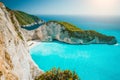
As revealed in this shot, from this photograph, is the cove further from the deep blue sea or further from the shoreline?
the shoreline

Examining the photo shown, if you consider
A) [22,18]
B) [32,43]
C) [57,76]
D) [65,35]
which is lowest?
[22,18]

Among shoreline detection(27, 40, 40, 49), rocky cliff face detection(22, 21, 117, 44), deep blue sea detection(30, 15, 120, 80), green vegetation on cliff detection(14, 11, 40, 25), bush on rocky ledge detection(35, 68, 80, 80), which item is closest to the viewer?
bush on rocky ledge detection(35, 68, 80, 80)

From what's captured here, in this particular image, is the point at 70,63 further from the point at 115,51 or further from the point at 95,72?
the point at 115,51

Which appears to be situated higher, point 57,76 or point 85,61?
point 57,76

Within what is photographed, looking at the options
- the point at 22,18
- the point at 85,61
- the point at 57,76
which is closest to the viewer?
the point at 57,76

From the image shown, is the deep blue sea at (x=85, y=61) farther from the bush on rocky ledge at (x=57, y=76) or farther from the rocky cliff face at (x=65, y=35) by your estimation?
the bush on rocky ledge at (x=57, y=76)

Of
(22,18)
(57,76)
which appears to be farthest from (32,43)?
(22,18)

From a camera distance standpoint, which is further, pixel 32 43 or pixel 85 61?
pixel 32 43

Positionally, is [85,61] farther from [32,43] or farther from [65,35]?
[65,35]

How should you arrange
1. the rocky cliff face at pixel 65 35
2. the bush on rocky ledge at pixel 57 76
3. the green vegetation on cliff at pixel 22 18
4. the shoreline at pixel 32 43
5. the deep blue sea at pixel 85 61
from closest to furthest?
the bush on rocky ledge at pixel 57 76 → the deep blue sea at pixel 85 61 → the shoreline at pixel 32 43 → the rocky cliff face at pixel 65 35 → the green vegetation on cliff at pixel 22 18

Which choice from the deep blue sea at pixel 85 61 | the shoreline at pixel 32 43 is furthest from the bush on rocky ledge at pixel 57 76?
the shoreline at pixel 32 43

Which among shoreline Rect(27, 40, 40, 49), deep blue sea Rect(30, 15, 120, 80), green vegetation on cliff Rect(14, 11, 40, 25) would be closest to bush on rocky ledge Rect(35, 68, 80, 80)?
deep blue sea Rect(30, 15, 120, 80)
